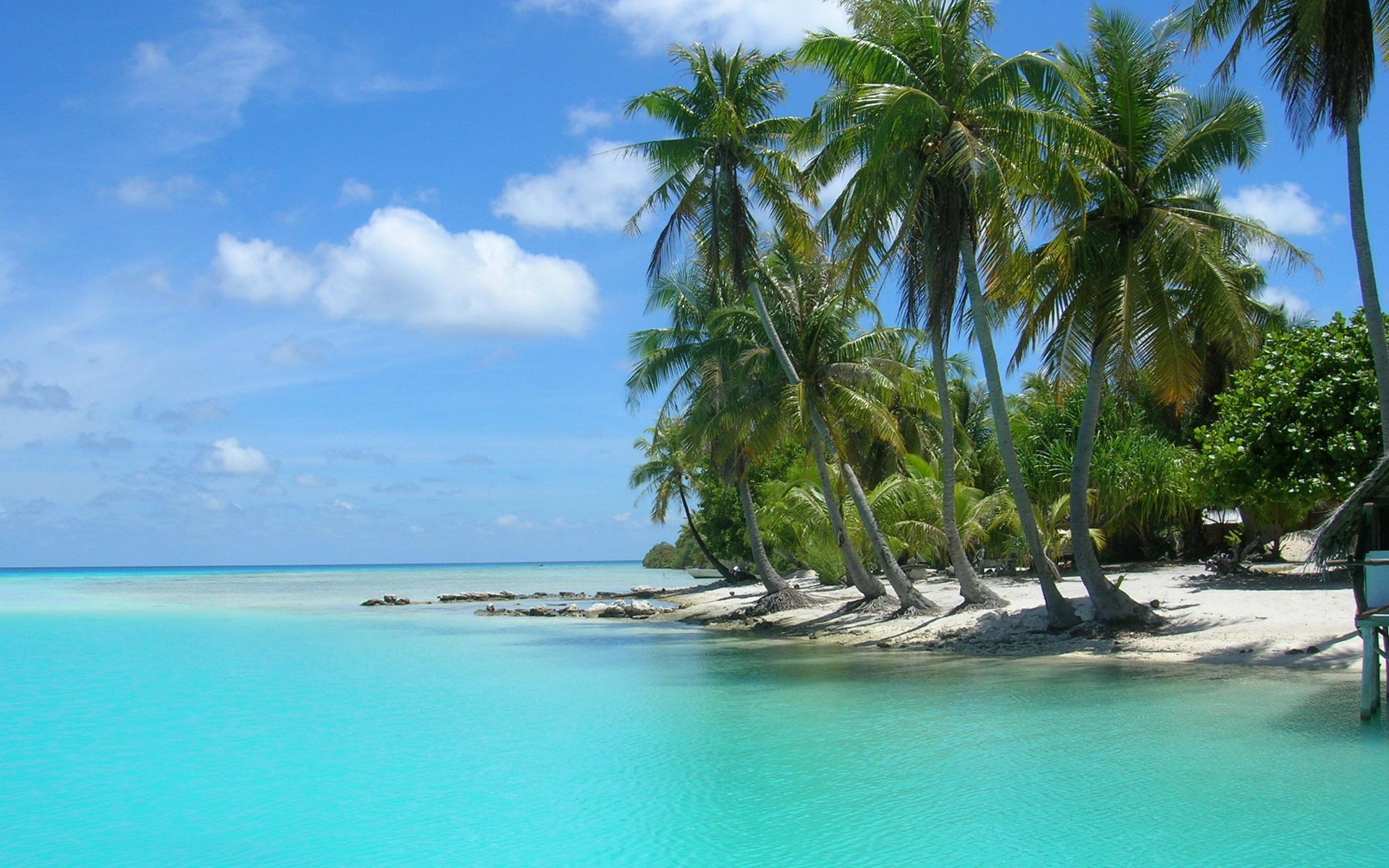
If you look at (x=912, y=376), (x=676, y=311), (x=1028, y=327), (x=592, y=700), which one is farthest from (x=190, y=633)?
(x=1028, y=327)

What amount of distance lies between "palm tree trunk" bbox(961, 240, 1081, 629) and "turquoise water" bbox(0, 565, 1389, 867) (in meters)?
1.64

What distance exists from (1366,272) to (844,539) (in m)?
12.7

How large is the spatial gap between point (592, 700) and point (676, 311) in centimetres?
1691

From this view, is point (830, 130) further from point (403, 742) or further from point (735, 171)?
point (403, 742)

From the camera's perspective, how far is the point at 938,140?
16.9 metres

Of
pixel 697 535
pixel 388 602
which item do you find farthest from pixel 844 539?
pixel 388 602

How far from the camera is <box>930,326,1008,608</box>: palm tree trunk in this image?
18.9 metres

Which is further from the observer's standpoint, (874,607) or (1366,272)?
(874,607)

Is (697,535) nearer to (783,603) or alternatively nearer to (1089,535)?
(783,603)

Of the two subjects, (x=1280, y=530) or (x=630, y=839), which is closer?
(x=630, y=839)

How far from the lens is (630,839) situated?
787 cm

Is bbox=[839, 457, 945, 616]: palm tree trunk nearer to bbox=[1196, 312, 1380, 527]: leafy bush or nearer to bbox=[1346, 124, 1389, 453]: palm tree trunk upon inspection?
bbox=[1196, 312, 1380, 527]: leafy bush

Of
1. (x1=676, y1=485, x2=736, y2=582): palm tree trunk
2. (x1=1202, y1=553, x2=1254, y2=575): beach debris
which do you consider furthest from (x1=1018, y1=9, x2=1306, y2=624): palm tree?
(x1=676, y1=485, x2=736, y2=582): palm tree trunk

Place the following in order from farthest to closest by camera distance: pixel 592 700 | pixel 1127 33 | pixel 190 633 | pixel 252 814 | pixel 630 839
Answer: pixel 190 633 → pixel 1127 33 → pixel 592 700 → pixel 252 814 → pixel 630 839
